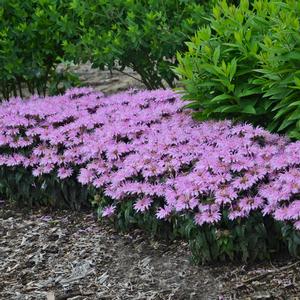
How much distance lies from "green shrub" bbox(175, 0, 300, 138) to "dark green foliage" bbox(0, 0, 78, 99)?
2.18 meters

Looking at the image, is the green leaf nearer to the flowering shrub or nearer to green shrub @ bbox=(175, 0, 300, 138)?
green shrub @ bbox=(175, 0, 300, 138)

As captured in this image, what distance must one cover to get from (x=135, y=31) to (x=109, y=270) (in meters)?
2.46

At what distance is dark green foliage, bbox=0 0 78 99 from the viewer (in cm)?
648

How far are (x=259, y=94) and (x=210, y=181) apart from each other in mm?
917

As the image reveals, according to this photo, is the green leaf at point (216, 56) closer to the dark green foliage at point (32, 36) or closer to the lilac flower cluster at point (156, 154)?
the lilac flower cluster at point (156, 154)

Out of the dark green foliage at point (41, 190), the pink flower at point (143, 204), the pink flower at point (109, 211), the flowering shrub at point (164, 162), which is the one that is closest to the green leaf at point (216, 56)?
the flowering shrub at point (164, 162)

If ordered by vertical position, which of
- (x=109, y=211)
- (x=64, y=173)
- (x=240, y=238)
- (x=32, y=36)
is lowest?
(x=240, y=238)

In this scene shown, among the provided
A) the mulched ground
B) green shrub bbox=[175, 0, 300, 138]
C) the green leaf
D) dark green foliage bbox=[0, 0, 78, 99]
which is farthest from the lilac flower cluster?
dark green foliage bbox=[0, 0, 78, 99]

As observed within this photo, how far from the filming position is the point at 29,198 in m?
5.32

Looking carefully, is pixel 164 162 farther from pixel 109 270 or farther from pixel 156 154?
pixel 109 270

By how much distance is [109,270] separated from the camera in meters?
4.18

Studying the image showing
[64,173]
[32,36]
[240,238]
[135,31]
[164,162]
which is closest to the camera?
[240,238]

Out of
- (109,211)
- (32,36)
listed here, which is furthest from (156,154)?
(32,36)

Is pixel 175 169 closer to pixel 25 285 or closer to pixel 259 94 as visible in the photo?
pixel 259 94
